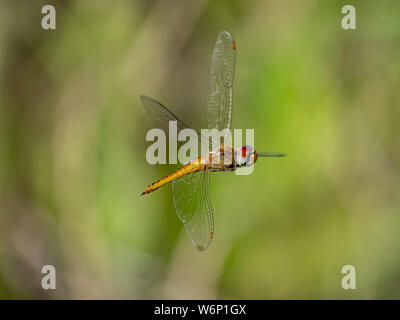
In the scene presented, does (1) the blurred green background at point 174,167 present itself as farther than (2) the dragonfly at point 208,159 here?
Yes

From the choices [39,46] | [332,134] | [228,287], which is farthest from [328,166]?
[39,46]

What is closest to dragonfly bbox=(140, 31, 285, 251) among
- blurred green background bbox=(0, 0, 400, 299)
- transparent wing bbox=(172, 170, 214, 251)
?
transparent wing bbox=(172, 170, 214, 251)

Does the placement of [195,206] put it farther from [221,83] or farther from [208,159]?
[221,83]

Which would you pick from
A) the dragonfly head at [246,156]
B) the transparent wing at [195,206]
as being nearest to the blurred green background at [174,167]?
the transparent wing at [195,206]

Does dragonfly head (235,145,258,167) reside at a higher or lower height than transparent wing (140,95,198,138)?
lower

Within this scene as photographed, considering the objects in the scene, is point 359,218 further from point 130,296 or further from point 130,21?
point 130,21

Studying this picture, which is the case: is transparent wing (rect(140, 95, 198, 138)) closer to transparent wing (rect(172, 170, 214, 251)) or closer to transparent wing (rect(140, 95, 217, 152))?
transparent wing (rect(140, 95, 217, 152))

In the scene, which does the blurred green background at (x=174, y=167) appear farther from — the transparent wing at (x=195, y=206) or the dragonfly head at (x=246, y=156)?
the dragonfly head at (x=246, y=156)
